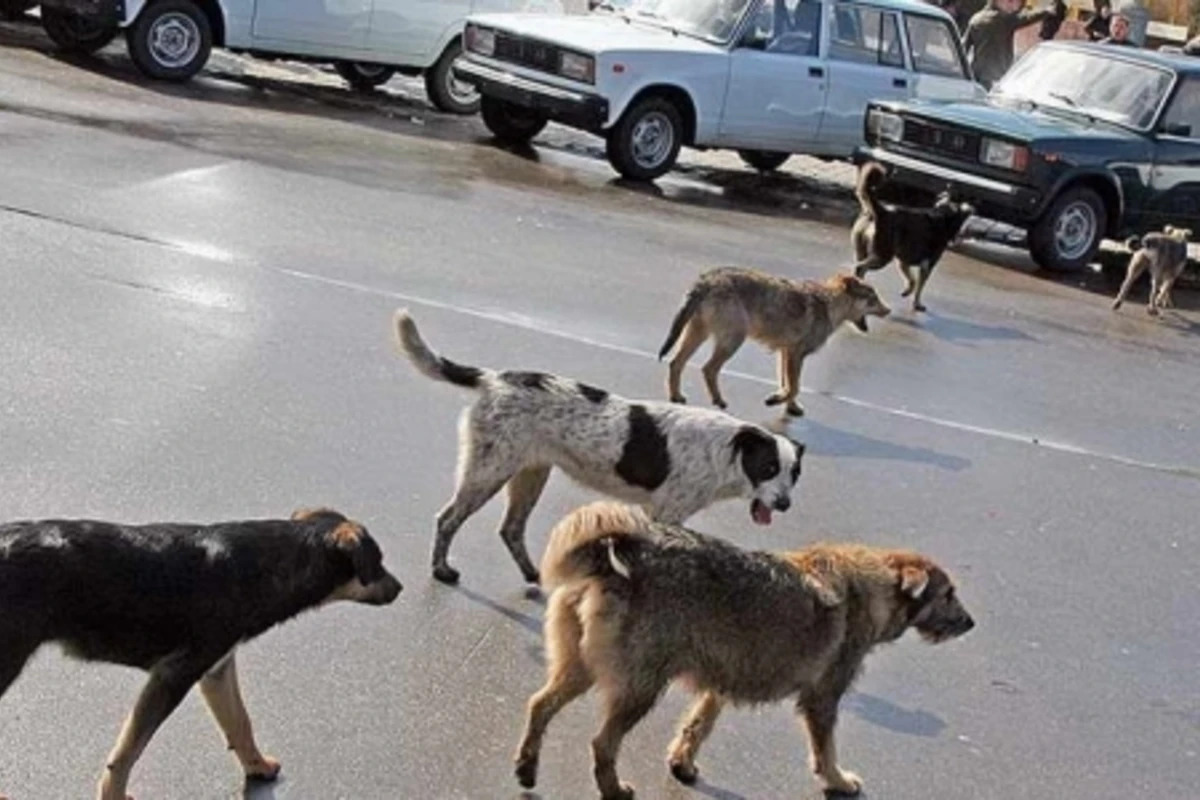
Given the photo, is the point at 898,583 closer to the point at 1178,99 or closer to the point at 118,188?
the point at 118,188

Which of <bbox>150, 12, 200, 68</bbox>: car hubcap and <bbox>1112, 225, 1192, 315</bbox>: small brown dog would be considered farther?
<bbox>150, 12, 200, 68</bbox>: car hubcap

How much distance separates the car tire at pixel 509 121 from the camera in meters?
19.4

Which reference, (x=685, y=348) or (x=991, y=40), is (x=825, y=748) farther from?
(x=991, y=40)

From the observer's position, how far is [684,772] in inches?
241

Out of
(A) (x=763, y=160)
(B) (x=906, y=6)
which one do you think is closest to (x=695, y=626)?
(B) (x=906, y=6)

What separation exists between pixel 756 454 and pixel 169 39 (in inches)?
512

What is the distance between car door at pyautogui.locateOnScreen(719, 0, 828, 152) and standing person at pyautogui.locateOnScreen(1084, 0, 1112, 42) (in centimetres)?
802

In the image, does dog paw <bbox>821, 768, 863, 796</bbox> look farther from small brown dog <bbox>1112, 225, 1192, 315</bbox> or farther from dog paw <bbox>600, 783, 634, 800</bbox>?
small brown dog <bbox>1112, 225, 1192, 315</bbox>

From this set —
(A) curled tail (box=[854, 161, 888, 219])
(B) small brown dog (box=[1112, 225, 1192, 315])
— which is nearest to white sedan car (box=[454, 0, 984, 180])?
(A) curled tail (box=[854, 161, 888, 219])

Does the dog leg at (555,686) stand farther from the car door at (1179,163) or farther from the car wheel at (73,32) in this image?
the car wheel at (73,32)

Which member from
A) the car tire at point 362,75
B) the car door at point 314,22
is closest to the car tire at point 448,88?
the car door at point 314,22

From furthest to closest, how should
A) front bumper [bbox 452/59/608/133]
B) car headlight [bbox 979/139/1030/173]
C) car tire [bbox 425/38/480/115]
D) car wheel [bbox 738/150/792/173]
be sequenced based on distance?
car wheel [bbox 738/150/792/173], car tire [bbox 425/38/480/115], front bumper [bbox 452/59/608/133], car headlight [bbox 979/139/1030/173]

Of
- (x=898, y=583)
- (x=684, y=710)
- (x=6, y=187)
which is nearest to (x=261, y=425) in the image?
(x=684, y=710)

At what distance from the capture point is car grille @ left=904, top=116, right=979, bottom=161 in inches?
687
